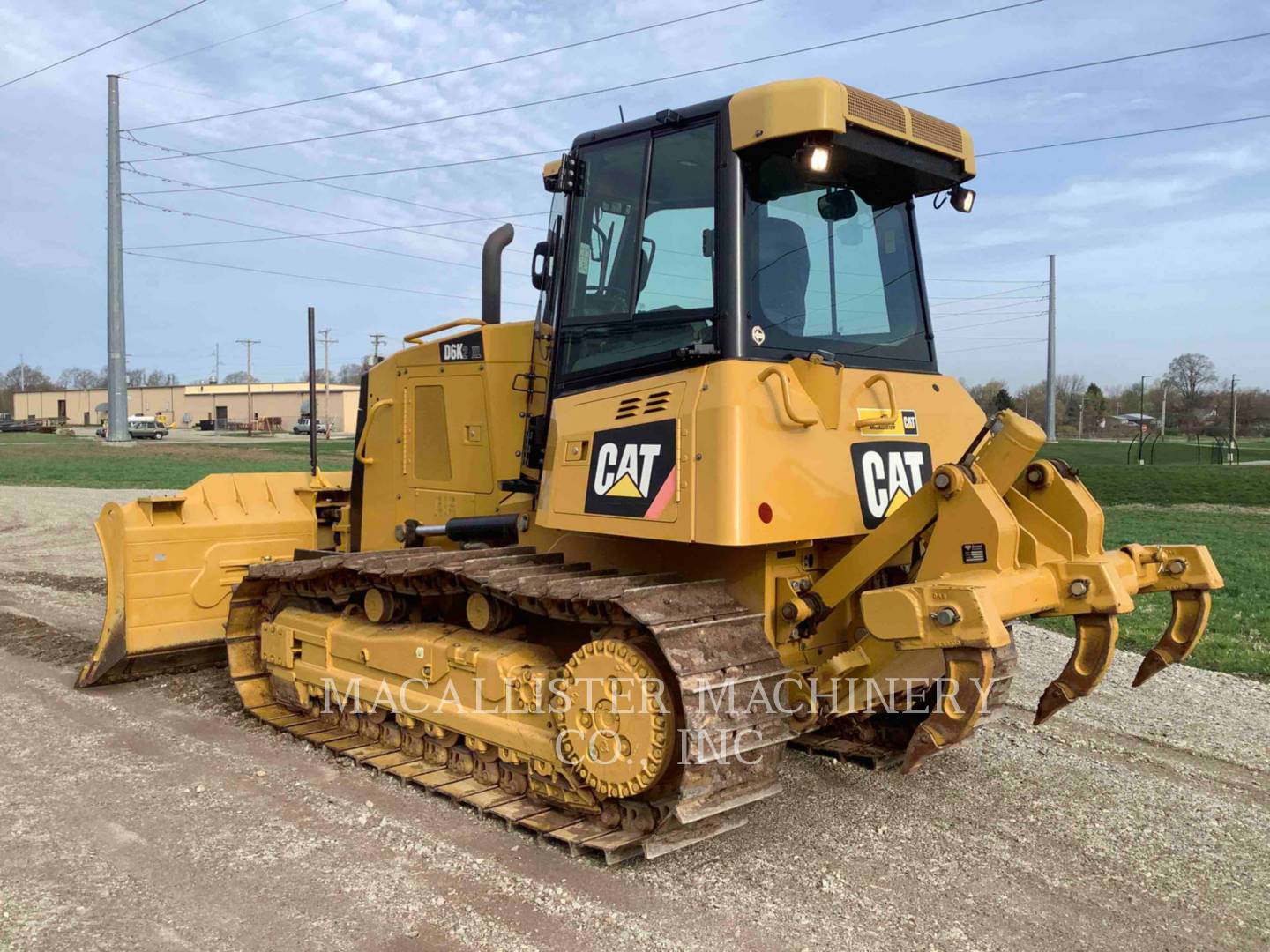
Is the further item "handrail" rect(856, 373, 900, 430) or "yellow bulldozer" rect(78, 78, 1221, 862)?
"handrail" rect(856, 373, 900, 430)

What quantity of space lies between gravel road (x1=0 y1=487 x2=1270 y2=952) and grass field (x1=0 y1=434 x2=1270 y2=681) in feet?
8.68

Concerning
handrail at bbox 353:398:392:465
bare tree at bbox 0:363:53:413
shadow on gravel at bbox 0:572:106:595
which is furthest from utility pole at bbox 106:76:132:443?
bare tree at bbox 0:363:53:413

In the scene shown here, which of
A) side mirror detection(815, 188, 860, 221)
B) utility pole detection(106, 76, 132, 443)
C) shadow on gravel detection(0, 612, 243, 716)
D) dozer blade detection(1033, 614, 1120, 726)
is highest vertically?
utility pole detection(106, 76, 132, 443)

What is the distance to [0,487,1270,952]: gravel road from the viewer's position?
12.2ft

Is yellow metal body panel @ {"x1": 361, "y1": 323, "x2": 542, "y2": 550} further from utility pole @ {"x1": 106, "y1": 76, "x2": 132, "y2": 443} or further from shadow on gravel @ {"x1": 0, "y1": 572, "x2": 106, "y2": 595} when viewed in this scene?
utility pole @ {"x1": 106, "y1": 76, "x2": 132, "y2": 443}

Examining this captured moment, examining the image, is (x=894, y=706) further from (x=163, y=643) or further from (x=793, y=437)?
(x=163, y=643)

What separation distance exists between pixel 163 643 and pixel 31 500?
16663mm

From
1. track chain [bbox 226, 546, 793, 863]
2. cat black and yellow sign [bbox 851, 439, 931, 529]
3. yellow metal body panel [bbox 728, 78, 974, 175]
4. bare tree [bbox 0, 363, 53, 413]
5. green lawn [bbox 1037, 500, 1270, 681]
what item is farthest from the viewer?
bare tree [bbox 0, 363, 53, 413]

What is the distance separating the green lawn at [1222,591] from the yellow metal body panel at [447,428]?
548 cm

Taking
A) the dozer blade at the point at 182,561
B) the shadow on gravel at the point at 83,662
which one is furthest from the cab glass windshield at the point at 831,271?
the dozer blade at the point at 182,561

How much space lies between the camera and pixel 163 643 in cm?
716

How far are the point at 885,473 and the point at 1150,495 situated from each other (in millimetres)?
20724

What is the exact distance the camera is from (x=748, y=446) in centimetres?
407

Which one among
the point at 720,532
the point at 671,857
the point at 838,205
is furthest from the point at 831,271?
the point at 671,857
